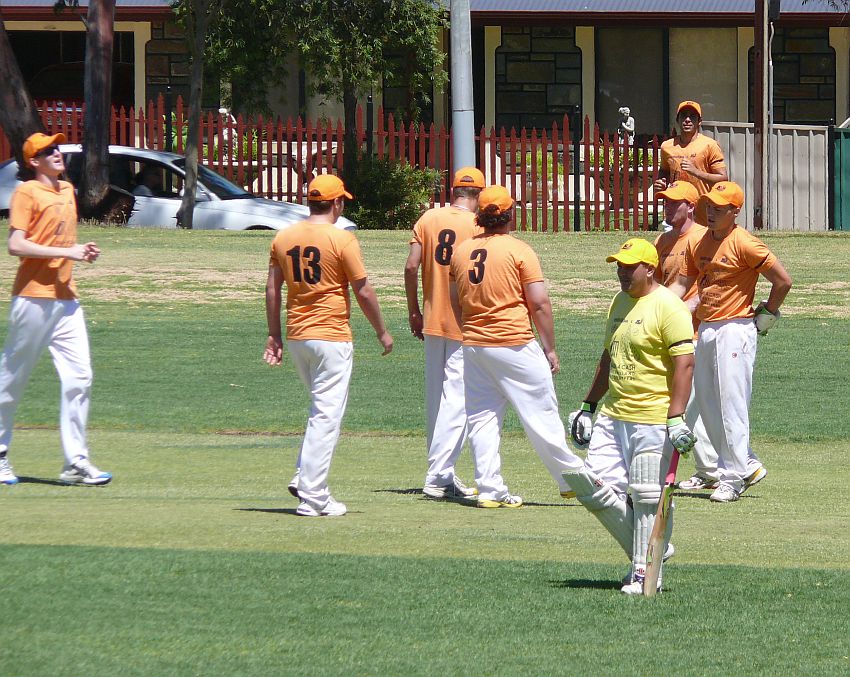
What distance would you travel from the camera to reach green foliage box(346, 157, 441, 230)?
2595 cm

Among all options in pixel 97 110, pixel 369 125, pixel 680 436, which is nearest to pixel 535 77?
pixel 369 125

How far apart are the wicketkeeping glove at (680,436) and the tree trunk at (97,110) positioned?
1896cm

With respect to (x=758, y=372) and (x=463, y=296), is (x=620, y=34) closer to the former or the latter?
(x=758, y=372)

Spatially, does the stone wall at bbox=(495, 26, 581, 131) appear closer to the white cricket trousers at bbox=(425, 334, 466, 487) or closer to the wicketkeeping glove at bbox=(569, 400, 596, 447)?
the white cricket trousers at bbox=(425, 334, 466, 487)

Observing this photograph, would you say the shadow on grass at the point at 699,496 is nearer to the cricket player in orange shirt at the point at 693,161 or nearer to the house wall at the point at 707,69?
the cricket player in orange shirt at the point at 693,161

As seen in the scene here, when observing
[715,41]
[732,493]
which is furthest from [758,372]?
[715,41]

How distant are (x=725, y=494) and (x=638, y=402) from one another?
2.64 metres

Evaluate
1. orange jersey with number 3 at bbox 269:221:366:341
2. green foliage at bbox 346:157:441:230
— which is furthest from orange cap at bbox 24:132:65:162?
green foliage at bbox 346:157:441:230

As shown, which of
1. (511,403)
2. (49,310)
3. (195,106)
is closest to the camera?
(511,403)

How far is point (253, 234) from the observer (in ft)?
76.5

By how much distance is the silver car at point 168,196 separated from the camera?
78.3 ft

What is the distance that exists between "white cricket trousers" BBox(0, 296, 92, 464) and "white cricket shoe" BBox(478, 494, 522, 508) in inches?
90.0

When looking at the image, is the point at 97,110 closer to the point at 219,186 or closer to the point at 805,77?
the point at 219,186

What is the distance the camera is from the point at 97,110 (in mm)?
24469
